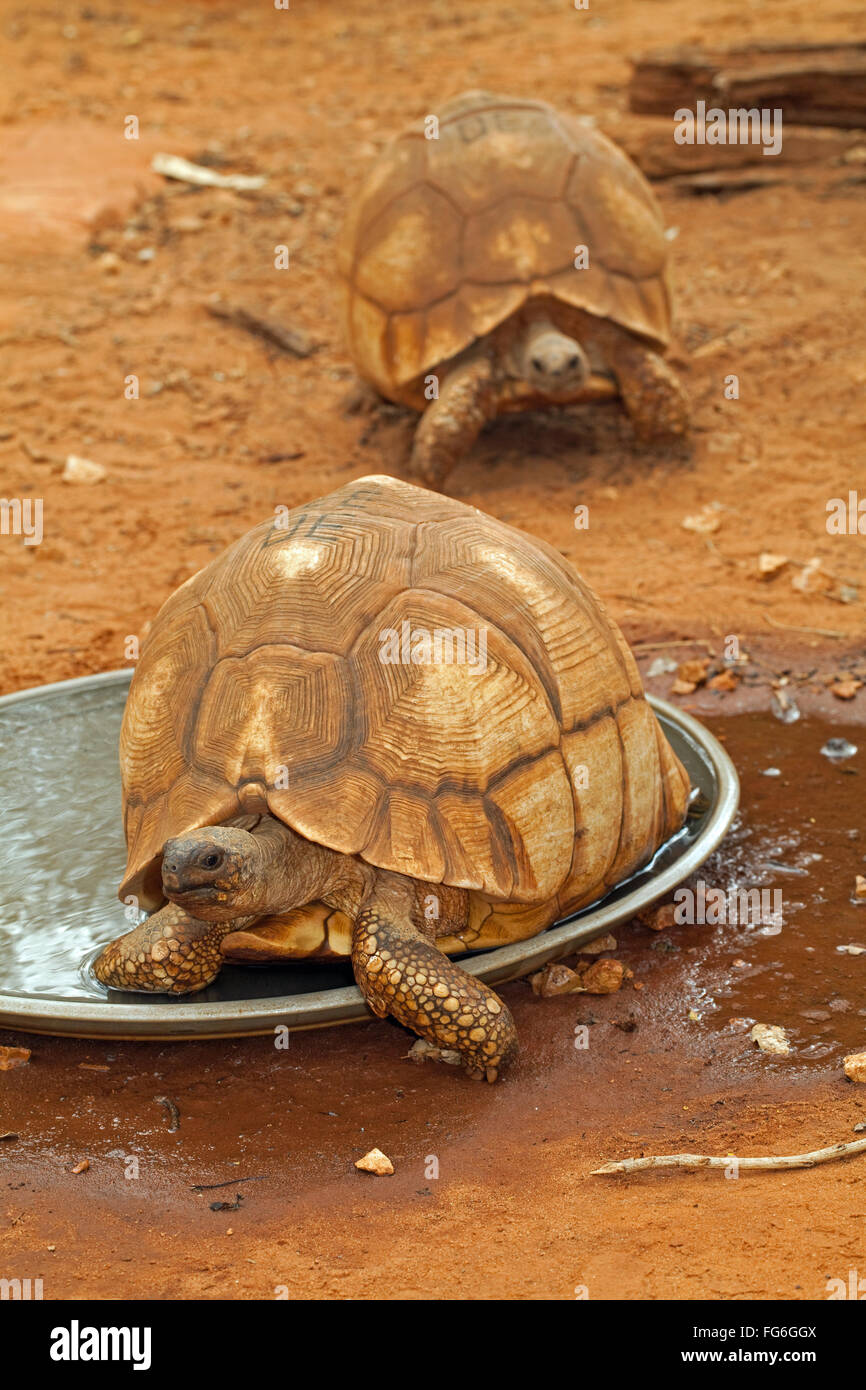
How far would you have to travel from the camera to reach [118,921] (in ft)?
11.8

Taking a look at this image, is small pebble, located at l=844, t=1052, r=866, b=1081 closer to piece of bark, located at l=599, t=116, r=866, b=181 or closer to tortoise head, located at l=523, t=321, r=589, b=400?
tortoise head, located at l=523, t=321, r=589, b=400

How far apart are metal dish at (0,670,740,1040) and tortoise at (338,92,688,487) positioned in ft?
8.30

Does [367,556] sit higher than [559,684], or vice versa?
[367,556]

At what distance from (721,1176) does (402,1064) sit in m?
0.81

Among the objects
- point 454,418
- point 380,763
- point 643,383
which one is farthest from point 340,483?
point 380,763

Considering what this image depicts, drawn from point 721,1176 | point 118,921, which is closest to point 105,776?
point 118,921

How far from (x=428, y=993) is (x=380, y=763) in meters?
0.52

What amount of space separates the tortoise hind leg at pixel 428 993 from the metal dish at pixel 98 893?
0.12 m

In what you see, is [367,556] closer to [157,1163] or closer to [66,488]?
[157,1163]

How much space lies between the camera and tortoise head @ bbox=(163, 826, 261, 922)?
2973mm

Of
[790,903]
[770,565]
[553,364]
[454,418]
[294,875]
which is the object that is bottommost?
[790,903]

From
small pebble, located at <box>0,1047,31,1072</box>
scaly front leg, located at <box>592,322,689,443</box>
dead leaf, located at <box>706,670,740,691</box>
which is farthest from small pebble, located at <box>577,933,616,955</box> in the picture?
scaly front leg, located at <box>592,322,689,443</box>

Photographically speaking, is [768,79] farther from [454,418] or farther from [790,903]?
[790,903]

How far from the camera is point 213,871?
300cm
